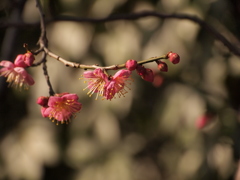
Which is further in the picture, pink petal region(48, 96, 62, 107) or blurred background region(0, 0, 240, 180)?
blurred background region(0, 0, 240, 180)

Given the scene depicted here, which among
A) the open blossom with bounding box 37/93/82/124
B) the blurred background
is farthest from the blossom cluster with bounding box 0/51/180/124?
the blurred background

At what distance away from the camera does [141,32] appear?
7.19 feet

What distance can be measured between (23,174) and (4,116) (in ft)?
1.24

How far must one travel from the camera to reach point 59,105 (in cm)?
104

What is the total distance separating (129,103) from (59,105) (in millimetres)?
1165

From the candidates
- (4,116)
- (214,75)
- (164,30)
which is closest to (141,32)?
(164,30)

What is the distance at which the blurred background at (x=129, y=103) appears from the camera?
6.69 ft

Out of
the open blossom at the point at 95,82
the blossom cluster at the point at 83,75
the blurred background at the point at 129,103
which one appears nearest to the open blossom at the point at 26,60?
the blossom cluster at the point at 83,75

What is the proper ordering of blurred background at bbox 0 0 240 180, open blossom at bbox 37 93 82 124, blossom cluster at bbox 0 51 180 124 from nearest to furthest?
blossom cluster at bbox 0 51 180 124, open blossom at bbox 37 93 82 124, blurred background at bbox 0 0 240 180

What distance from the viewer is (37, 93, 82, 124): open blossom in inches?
38.9

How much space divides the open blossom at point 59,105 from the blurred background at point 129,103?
784mm

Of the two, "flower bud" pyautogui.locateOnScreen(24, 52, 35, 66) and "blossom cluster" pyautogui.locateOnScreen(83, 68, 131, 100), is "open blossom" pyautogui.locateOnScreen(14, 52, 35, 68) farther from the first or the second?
"blossom cluster" pyautogui.locateOnScreen(83, 68, 131, 100)

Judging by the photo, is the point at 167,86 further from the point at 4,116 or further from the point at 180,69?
the point at 4,116

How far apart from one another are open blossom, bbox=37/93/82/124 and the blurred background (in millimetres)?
784
